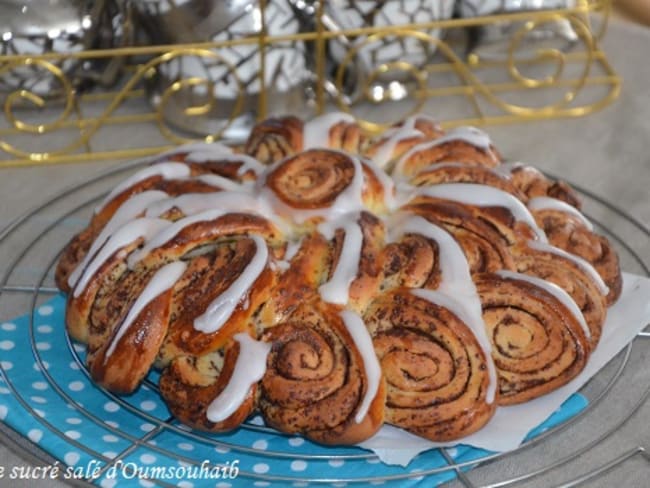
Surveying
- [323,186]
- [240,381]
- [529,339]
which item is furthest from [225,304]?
[529,339]

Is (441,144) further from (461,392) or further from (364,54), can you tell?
(364,54)

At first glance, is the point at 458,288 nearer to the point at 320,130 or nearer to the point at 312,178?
the point at 312,178

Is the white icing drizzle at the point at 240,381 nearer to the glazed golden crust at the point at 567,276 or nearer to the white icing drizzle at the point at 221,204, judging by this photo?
A: the white icing drizzle at the point at 221,204

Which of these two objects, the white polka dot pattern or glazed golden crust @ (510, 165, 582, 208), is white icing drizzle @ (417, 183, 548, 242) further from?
the white polka dot pattern

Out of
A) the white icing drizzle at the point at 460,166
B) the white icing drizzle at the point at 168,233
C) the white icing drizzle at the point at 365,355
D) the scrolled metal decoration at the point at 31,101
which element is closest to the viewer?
the white icing drizzle at the point at 365,355

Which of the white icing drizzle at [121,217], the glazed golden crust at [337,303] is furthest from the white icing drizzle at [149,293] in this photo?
the white icing drizzle at [121,217]

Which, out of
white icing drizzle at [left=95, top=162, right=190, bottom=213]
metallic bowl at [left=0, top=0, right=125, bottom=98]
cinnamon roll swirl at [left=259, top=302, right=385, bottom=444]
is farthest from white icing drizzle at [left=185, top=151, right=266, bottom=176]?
metallic bowl at [left=0, top=0, right=125, bottom=98]

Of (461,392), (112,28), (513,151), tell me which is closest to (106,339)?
(461,392)
